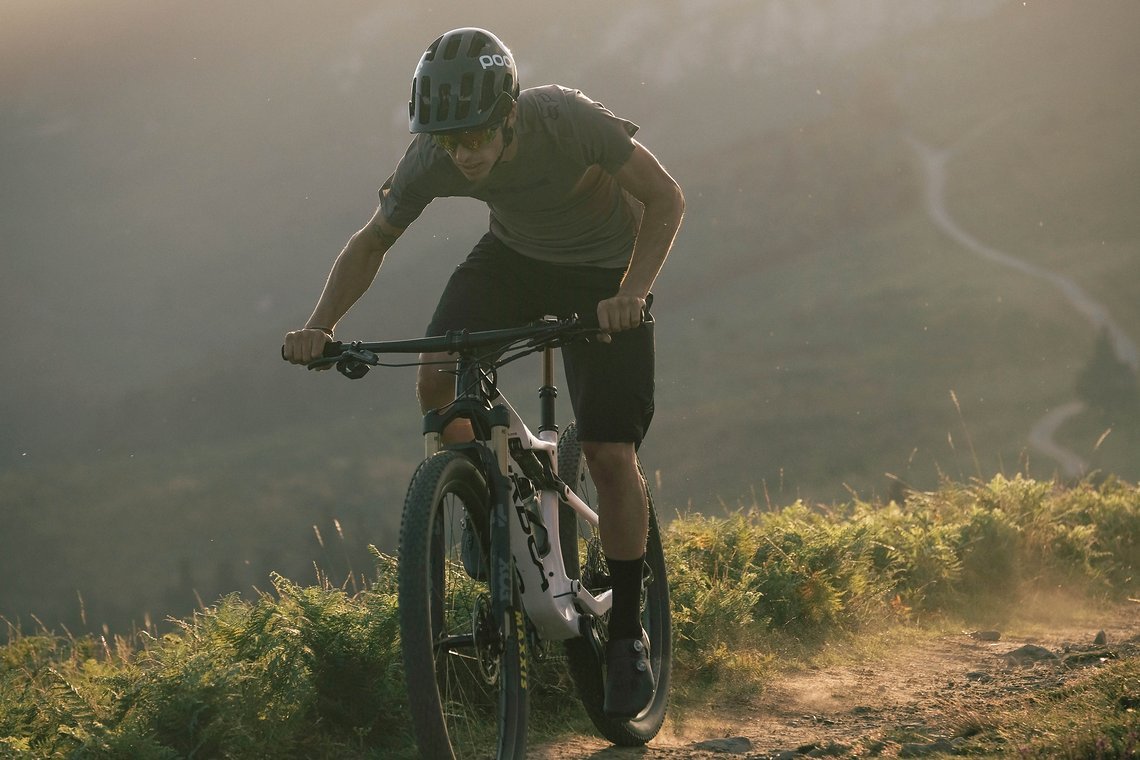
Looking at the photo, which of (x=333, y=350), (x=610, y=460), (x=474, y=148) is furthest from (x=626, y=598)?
(x=474, y=148)

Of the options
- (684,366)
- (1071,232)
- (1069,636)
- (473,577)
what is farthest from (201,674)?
(1071,232)

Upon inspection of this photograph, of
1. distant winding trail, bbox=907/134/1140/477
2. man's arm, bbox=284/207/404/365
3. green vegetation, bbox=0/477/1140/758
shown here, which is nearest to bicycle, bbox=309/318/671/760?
man's arm, bbox=284/207/404/365

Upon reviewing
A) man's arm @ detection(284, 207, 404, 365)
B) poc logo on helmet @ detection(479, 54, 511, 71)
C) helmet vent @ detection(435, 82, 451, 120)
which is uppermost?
poc logo on helmet @ detection(479, 54, 511, 71)

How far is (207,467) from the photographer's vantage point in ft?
477

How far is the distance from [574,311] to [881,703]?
2340 millimetres

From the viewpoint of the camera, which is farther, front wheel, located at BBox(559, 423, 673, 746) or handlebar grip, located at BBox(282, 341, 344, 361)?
front wheel, located at BBox(559, 423, 673, 746)

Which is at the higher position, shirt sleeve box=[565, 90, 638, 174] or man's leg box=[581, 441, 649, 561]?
shirt sleeve box=[565, 90, 638, 174]

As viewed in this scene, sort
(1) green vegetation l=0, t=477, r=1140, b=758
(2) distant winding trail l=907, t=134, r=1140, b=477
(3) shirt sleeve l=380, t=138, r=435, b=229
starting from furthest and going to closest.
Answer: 1. (2) distant winding trail l=907, t=134, r=1140, b=477
2. (3) shirt sleeve l=380, t=138, r=435, b=229
3. (1) green vegetation l=0, t=477, r=1140, b=758

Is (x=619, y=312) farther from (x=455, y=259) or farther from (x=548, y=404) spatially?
(x=455, y=259)

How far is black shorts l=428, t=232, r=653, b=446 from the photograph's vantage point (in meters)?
4.56

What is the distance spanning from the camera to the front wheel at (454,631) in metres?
3.39

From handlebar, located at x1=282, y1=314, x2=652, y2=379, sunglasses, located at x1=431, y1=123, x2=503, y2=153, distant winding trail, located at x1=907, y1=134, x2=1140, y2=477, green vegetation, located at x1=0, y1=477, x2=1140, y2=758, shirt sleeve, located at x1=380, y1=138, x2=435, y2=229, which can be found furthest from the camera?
distant winding trail, located at x1=907, y1=134, x2=1140, y2=477

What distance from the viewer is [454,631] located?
12.6ft

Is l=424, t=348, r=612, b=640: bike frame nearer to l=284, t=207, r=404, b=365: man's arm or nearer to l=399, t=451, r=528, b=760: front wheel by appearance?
l=399, t=451, r=528, b=760: front wheel
